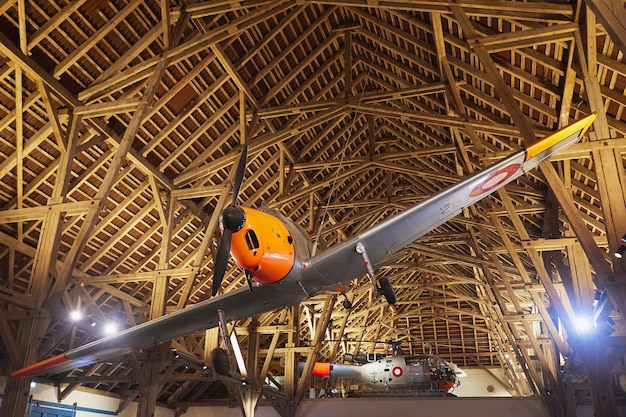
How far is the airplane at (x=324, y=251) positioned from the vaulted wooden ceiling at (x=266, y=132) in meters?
1.07

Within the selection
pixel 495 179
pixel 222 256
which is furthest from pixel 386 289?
pixel 222 256

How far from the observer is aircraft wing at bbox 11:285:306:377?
6727mm

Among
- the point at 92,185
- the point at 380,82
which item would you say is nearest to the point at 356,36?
the point at 380,82

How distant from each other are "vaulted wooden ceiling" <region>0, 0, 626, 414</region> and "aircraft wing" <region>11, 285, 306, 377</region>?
0.44 m

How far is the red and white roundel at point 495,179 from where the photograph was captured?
19.6 ft

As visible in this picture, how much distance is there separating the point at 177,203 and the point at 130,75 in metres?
3.63

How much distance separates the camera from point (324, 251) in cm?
631

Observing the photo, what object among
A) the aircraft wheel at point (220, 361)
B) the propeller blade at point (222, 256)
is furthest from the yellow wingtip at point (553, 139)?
the aircraft wheel at point (220, 361)

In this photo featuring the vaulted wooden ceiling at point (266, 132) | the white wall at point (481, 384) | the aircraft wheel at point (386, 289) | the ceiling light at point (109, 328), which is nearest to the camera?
the aircraft wheel at point (386, 289)

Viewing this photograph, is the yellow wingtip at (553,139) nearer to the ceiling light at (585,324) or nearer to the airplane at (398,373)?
the ceiling light at (585,324)

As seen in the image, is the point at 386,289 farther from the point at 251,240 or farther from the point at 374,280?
the point at 251,240

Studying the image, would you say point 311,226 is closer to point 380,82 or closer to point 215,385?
point 380,82

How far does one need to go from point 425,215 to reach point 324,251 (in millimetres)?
1295

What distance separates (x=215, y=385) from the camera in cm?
1981
